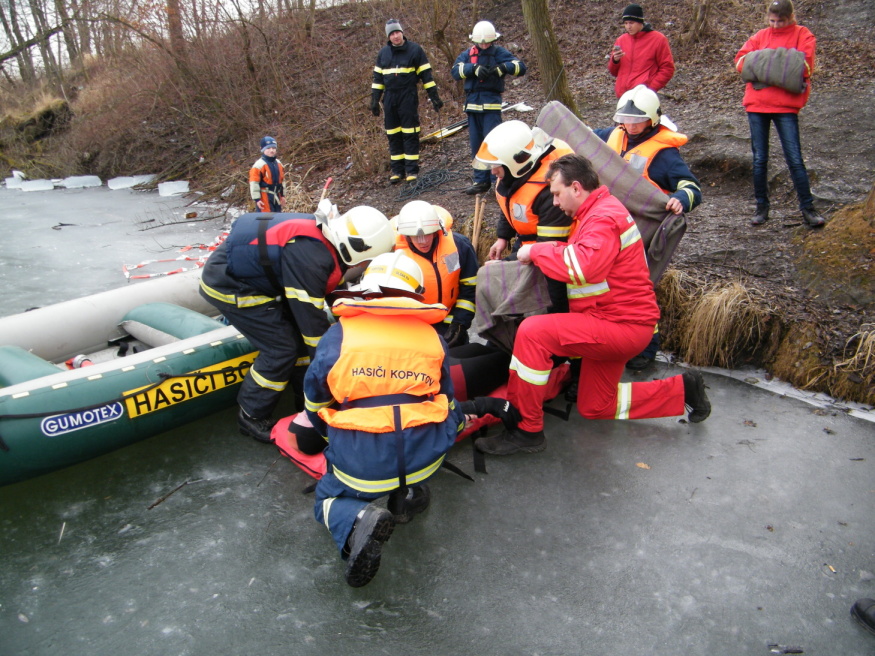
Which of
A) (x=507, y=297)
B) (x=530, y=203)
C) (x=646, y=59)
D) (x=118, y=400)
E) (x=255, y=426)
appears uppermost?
(x=646, y=59)

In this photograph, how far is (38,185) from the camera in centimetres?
1359

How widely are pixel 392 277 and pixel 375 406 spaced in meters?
0.56

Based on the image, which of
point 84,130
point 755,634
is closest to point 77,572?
point 755,634

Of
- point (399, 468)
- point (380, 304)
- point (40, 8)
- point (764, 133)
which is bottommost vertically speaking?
point (399, 468)

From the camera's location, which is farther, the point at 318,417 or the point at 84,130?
the point at 84,130

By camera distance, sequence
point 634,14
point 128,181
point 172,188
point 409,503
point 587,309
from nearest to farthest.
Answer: point 409,503 < point 587,309 < point 634,14 < point 172,188 < point 128,181

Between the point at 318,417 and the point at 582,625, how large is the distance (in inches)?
55.0

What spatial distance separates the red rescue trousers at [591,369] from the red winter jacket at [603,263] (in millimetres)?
81

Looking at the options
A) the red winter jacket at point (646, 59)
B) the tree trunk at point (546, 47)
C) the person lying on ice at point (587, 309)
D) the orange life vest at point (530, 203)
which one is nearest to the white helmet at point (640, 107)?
the orange life vest at point (530, 203)

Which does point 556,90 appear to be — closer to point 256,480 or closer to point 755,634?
point 256,480

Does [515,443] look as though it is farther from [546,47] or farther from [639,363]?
[546,47]

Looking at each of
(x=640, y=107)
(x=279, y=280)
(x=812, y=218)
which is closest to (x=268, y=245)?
(x=279, y=280)

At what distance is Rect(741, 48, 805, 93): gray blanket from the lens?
452cm

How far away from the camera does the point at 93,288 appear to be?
6.30 m
